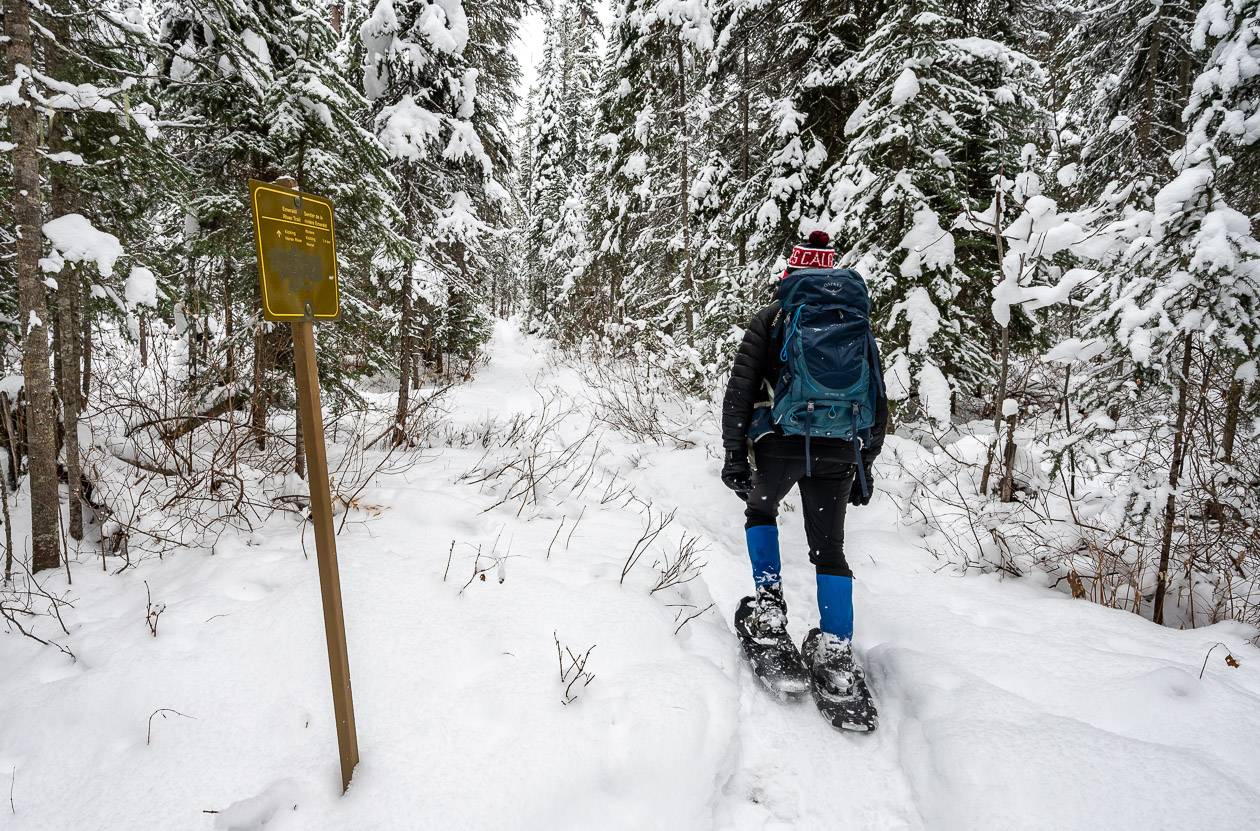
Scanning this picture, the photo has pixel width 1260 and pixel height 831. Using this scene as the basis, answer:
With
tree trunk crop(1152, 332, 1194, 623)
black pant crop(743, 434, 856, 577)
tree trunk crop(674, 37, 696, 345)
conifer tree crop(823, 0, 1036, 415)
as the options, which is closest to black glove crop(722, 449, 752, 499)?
black pant crop(743, 434, 856, 577)

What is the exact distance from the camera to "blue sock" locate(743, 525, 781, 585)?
353 cm

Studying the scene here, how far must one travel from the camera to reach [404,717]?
2557 millimetres

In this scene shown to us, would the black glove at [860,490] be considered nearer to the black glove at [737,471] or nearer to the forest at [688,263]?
the black glove at [737,471]

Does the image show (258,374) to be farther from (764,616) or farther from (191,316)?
(764,616)

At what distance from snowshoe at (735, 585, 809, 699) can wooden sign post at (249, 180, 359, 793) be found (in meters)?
2.25

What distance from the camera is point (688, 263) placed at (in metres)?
12.3

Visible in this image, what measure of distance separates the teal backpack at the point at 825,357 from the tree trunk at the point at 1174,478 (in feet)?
Answer: 6.89

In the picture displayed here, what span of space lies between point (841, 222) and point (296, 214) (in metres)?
6.30

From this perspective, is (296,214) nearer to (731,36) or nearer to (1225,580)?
(1225,580)

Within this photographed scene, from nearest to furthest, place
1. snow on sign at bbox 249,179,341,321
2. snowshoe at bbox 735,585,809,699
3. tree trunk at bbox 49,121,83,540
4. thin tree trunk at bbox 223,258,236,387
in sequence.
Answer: snow on sign at bbox 249,179,341,321
snowshoe at bbox 735,585,809,699
tree trunk at bbox 49,121,83,540
thin tree trunk at bbox 223,258,236,387

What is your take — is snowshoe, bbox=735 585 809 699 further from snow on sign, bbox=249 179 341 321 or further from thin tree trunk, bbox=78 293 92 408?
thin tree trunk, bbox=78 293 92 408

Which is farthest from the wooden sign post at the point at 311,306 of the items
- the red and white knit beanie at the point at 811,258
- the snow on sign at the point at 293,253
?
the red and white knit beanie at the point at 811,258

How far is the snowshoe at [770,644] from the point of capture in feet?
10.3

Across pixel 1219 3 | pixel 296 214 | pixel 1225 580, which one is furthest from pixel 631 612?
pixel 1219 3
